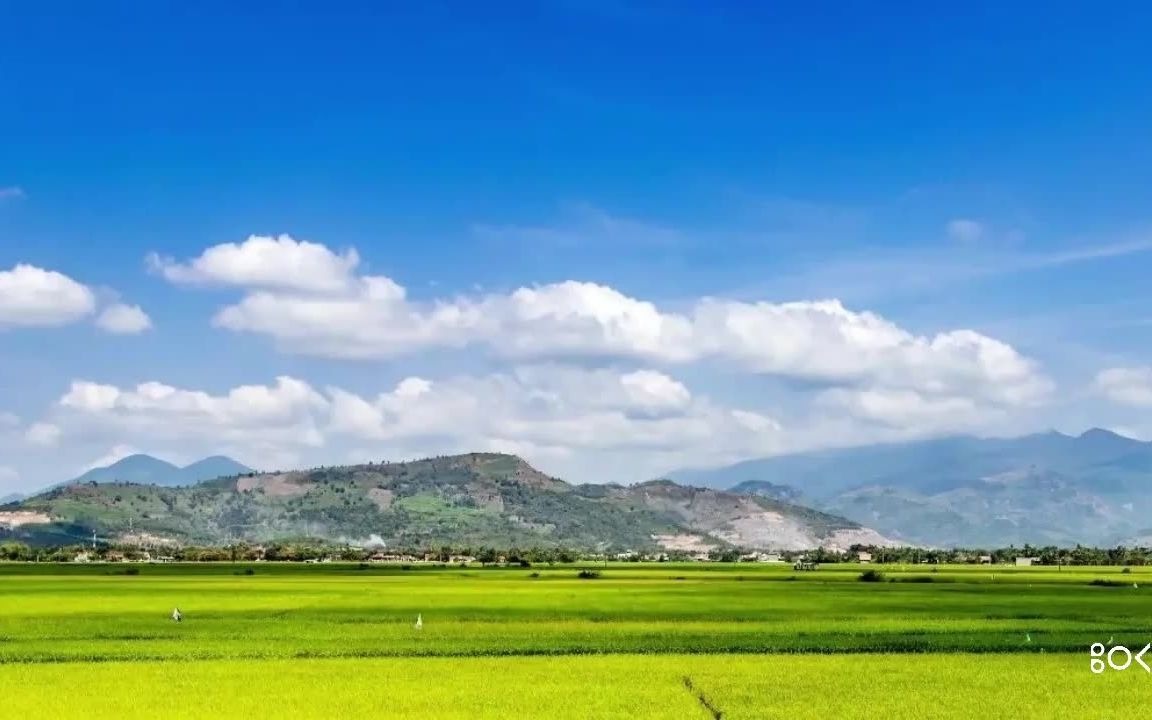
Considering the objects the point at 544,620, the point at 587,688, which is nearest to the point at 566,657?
the point at 587,688

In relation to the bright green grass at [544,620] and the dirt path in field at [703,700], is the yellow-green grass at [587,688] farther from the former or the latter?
the bright green grass at [544,620]

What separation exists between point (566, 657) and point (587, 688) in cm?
797

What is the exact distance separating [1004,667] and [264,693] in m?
23.7

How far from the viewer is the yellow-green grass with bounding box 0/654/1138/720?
93.8ft

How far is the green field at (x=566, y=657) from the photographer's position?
2956cm

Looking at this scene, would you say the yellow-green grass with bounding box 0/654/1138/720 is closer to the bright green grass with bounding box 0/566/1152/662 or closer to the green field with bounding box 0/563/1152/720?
the green field with bounding box 0/563/1152/720

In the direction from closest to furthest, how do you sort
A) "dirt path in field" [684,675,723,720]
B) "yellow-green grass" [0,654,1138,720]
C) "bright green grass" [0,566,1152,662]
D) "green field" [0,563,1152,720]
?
"dirt path in field" [684,675,723,720] < "yellow-green grass" [0,654,1138,720] < "green field" [0,563,1152,720] < "bright green grass" [0,566,1152,662]

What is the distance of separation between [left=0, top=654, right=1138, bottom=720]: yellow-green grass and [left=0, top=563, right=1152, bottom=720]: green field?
105 mm

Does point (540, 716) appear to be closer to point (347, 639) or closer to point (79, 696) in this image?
point (79, 696)

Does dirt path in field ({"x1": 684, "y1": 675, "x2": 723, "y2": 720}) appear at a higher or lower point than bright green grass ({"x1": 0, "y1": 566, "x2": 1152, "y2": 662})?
higher

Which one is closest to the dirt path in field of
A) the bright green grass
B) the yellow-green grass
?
the yellow-green grass

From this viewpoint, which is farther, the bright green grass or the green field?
the bright green grass

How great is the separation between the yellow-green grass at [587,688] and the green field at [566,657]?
11 centimetres

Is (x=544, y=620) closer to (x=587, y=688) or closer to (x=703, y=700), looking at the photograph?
(x=587, y=688)
